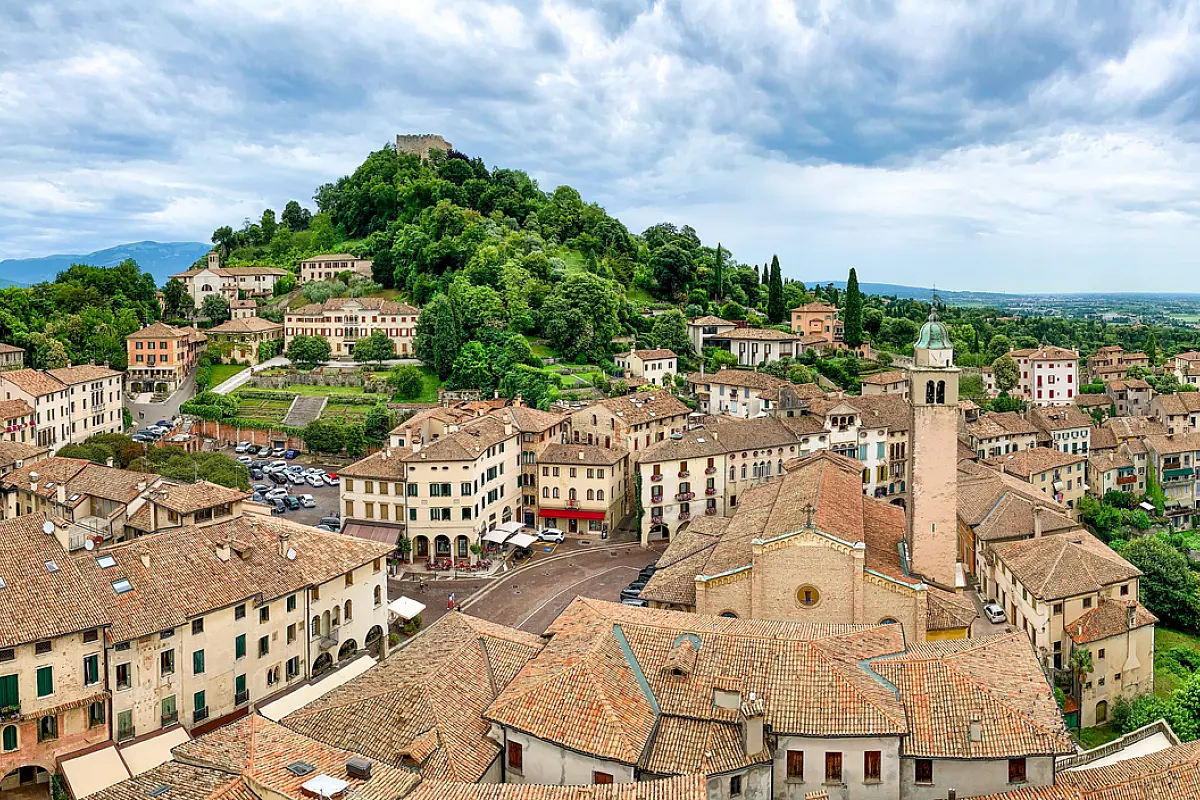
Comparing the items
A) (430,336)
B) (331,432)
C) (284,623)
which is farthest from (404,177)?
(284,623)

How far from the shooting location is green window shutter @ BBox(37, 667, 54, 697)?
29109 millimetres

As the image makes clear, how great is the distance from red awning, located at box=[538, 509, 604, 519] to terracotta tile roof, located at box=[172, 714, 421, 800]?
40126 millimetres

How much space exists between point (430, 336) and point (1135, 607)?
73693 mm

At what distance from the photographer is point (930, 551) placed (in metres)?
43.5

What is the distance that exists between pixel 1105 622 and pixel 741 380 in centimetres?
4512

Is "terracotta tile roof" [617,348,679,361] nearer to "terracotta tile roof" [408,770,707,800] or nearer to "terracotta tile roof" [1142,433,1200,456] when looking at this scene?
"terracotta tile roof" [1142,433,1200,456]

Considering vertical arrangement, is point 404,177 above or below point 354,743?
above

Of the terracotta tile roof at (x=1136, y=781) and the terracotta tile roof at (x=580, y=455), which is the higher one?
the terracotta tile roof at (x=580, y=455)

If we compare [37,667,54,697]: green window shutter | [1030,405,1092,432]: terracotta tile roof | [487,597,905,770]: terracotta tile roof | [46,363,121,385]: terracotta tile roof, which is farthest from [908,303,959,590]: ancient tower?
[46,363,121,385]: terracotta tile roof

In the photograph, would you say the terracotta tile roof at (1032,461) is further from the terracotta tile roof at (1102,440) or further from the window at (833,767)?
the window at (833,767)

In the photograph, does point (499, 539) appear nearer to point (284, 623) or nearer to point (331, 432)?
point (284, 623)

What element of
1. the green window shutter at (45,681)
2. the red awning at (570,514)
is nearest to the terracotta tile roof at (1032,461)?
the red awning at (570,514)

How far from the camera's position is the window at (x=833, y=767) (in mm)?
24703

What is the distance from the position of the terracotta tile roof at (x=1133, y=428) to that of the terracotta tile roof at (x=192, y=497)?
268ft
